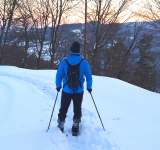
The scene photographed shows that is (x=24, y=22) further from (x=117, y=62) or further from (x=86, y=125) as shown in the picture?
(x=86, y=125)

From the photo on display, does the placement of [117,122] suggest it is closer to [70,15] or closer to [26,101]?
[26,101]

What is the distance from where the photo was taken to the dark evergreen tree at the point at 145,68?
87.0 ft

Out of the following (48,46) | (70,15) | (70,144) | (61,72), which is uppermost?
(70,15)

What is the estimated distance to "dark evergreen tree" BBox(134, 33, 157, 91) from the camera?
87.0ft

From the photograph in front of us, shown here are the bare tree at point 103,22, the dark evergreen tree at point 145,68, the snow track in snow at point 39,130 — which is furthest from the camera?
the dark evergreen tree at point 145,68

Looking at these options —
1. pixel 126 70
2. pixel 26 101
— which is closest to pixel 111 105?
pixel 26 101

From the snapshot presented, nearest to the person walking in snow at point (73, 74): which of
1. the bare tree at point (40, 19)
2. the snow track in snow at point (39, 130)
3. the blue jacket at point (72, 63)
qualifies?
the blue jacket at point (72, 63)

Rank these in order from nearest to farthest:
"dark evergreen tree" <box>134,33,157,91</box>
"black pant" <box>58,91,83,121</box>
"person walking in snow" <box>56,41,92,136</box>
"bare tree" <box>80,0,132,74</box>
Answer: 1. "person walking in snow" <box>56,41,92,136</box>
2. "black pant" <box>58,91,83,121</box>
3. "bare tree" <box>80,0,132,74</box>
4. "dark evergreen tree" <box>134,33,157,91</box>

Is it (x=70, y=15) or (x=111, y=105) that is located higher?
(x=70, y=15)

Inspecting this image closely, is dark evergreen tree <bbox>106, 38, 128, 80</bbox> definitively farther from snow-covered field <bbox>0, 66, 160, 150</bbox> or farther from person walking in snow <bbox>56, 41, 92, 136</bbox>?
person walking in snow <bbox>56, 41, 92, 136</bbox>

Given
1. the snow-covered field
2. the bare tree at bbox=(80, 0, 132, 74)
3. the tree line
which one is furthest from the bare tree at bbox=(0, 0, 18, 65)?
the snow-covered field

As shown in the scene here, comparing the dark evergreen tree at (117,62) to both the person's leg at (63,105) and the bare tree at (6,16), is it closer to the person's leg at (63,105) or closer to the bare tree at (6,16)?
the bare tree at (6,16)

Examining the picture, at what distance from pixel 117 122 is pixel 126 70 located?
23.6 metres

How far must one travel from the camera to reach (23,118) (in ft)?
13.4
